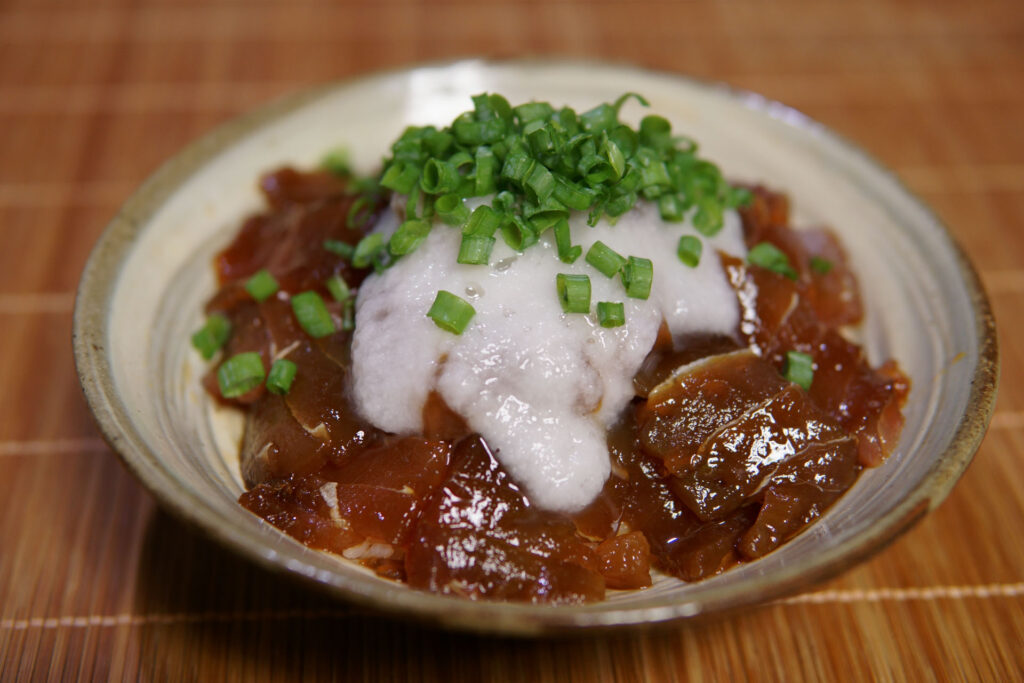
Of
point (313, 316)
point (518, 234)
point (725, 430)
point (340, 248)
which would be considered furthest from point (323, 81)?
point (725, 430)

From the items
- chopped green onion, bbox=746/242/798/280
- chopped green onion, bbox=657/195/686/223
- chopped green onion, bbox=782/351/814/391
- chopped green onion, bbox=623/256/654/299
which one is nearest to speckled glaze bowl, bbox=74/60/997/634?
chopped green onion, bbox=782/351/814/391

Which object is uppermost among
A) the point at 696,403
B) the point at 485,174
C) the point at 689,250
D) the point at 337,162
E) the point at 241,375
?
the point at 689,250

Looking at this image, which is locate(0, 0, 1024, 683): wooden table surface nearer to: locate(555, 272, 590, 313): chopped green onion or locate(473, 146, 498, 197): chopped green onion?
locate(555, 272, 590, 313): chopped green onion

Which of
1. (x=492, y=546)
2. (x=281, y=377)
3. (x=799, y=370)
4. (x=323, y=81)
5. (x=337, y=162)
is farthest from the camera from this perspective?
(x=323, y=81)

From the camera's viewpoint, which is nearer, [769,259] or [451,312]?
[451,312]

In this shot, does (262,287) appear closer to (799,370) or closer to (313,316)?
(313,316)

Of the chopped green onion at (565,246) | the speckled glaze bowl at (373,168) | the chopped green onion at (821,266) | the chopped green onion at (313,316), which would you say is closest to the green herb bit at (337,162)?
the speckled glaze bowl at (373,168)

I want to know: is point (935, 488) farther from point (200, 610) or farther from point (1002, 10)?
point (1002, 10)
